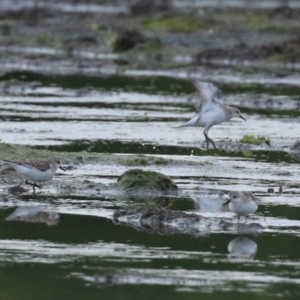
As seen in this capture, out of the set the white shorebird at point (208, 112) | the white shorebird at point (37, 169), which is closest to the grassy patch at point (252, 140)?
the white shorebird at point (208, 112)

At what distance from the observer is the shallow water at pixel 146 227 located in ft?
35.2

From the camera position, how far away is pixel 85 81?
32.2 meters

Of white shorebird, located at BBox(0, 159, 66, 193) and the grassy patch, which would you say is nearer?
white shorebird, located at BBox(0, 159, 66, 193)

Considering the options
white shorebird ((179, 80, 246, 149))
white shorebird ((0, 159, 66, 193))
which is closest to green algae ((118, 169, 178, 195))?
white shorebird ((0, 159, 66, 193))

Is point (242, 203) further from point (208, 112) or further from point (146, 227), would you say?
point (208, 112)

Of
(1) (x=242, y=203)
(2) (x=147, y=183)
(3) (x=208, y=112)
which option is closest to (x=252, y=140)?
(3) (x=208, y=112)

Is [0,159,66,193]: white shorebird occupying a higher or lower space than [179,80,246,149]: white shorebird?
lower

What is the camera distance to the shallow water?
422 inches

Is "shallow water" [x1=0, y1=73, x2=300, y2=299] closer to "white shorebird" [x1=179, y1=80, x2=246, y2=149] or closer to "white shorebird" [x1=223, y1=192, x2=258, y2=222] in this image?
"white shorebird" [x1=223, y1=192, x2=258, y2=222]

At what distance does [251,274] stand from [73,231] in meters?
2.48

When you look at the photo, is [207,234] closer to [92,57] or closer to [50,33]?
[92,57]

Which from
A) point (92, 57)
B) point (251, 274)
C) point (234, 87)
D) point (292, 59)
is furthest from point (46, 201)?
point (92, 57)

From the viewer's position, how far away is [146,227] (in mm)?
13047

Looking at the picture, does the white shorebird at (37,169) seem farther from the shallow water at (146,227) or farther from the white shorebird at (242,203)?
the white shorebird at (242,203)
